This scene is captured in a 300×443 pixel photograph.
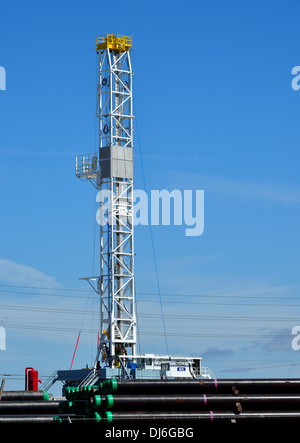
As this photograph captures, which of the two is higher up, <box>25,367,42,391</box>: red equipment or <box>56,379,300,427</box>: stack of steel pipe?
<box>25,367,42,391</box>: red equipment

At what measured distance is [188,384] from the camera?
1230 inches

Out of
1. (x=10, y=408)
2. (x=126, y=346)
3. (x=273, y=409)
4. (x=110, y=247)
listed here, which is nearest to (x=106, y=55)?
(x=110, y=247)

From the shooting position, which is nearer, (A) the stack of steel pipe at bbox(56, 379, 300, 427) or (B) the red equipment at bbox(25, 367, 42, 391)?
(A) the stack of steel pipe at bbox(56, 379, 300, 427)

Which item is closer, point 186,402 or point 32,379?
point 186,402

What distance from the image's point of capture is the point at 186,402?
1178 inches

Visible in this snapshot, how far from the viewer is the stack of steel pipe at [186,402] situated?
29.1 meters

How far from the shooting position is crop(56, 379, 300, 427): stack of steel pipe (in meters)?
29.1

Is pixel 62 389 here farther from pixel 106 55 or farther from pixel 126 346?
pixel 106 55

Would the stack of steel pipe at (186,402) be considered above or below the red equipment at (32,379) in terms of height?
below
